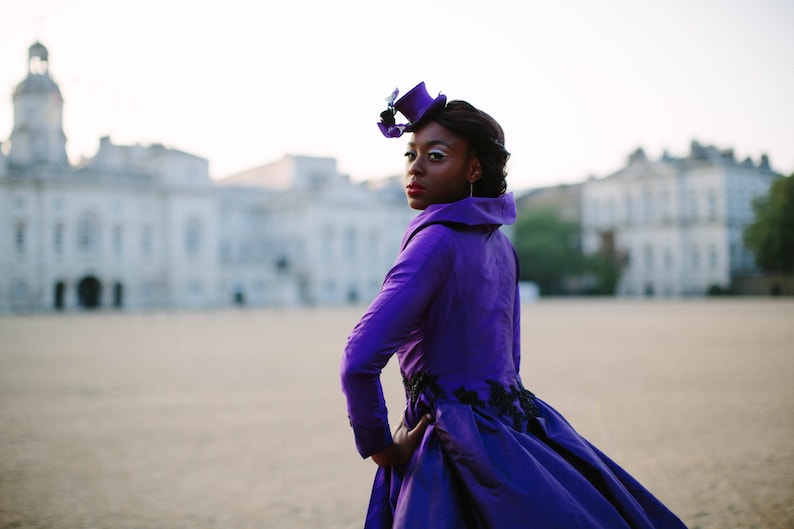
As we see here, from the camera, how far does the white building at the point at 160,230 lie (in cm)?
4672

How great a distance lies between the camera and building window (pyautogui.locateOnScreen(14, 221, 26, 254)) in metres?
45.9

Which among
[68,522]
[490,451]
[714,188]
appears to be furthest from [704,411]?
[714,188]

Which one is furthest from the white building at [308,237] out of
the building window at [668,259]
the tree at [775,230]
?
the tree at [775,230]

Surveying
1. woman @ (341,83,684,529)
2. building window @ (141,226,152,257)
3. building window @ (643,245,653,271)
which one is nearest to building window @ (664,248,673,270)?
building window @ (643,245,653,271)

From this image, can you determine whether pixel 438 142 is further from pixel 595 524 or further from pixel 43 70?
pixel 43 70

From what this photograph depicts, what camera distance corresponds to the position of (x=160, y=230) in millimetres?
52281

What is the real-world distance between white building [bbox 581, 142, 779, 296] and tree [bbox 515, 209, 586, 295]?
497 centimetres

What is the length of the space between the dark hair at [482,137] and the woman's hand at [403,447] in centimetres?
80

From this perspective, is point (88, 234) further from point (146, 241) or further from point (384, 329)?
point (384, 329)

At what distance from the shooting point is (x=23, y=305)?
45.7 metres

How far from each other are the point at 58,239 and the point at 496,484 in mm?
51069

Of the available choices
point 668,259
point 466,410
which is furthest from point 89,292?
point 466,410

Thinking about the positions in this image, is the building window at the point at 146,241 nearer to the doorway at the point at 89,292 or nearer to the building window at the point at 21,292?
the doorway at the point at 89,292

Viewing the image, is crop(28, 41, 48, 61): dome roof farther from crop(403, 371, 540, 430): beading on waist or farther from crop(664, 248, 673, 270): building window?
crop(403, 371, 540, 430): beading on waist
